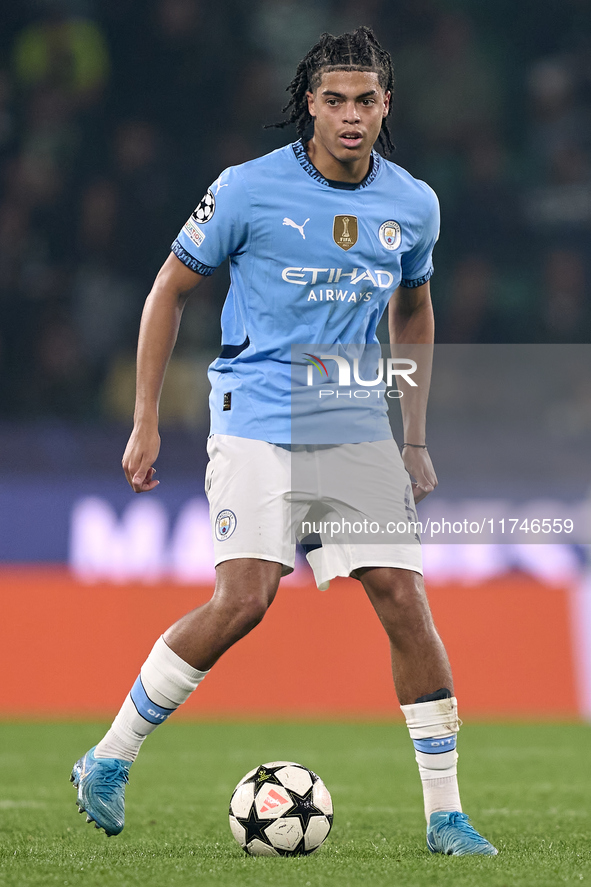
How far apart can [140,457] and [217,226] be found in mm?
662

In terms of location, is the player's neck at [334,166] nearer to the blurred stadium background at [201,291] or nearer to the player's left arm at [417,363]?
the player's left arm at [417,363]

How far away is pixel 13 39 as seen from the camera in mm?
10859

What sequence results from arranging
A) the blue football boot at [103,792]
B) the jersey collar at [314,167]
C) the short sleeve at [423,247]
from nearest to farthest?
the blue football boot at [103,792] → the jersey collar at [314,167] → the short sleeve at [423,247]

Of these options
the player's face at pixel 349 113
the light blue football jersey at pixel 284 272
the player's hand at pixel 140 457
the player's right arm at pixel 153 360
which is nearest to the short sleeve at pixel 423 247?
the light blue football jersey at pixel 284 272

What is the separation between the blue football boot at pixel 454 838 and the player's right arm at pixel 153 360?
1163 millimetres

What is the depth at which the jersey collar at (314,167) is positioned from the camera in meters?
3.60

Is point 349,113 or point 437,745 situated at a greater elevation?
point 349,113

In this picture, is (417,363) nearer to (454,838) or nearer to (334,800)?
(454,838)

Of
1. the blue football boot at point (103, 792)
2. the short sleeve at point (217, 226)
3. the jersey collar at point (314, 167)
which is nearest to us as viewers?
the blue football boot at point (103, 792)

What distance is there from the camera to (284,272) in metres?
3.51

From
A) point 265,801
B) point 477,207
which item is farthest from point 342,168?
point 477,207

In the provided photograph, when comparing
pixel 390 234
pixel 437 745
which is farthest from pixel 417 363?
pixel 437 745

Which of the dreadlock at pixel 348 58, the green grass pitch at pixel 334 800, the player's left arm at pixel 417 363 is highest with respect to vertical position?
the dreadlock at pixel 348 58

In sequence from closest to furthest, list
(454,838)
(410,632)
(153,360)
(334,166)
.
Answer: (454,838), (410,632), (153,360), (334,166)
